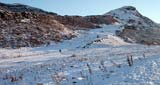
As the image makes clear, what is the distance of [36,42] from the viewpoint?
161 ft

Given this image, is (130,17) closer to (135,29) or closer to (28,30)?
(135,29)

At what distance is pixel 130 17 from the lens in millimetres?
102938

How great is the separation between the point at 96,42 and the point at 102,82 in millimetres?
37007

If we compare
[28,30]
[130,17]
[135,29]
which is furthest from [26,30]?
[130,17]

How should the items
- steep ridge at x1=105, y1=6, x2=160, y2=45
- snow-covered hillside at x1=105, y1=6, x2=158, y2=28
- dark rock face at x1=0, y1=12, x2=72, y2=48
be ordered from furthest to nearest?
1. snow-covered hillside at x1=105, y1=6, x2=158, y2=28
2. steep ridge at x1=105, y1=6, x2=160, y2=45
3. dark rock face at x1=0, y1=12, x2=72, y2=48

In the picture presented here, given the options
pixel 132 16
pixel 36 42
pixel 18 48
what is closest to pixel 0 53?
pixel 18 48

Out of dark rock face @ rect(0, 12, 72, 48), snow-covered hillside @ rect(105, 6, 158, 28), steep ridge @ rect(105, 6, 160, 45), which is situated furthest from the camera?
snow-covered hillside @ rect(105, 6, 158, 28)

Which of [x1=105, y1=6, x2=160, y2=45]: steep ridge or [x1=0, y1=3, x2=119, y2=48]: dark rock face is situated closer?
[x1=0, y1=3, x2=119, y2=48]: dark rock face

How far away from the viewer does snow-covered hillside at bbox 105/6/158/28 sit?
9741 centimetres

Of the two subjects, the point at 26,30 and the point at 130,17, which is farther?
the point at 130,17

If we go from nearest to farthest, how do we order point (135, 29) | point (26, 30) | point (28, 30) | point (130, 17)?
point (26, 30) < point (28, 30) < point (135, 29) < point (130, 17)

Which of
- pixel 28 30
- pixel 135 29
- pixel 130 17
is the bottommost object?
pixel 135 29

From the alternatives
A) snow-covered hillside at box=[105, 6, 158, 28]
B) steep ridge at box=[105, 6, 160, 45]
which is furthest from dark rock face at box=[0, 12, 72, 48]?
snow-covered hillside at box=[105, 6, 158, 28]

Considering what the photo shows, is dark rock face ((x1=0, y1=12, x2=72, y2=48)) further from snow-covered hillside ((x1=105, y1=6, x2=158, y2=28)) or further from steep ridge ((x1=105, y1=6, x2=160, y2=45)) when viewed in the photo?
snow-covered hillside ((x1=105, y1=6, x2=158, y2=28))
